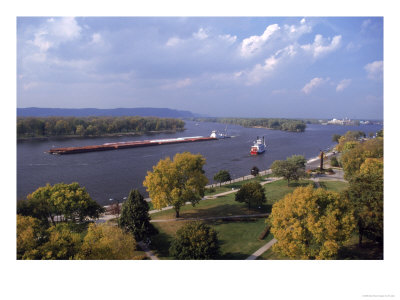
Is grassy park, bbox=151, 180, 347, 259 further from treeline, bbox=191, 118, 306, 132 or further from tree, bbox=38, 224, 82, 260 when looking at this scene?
treeline, bbox=191, 118, 306, 132

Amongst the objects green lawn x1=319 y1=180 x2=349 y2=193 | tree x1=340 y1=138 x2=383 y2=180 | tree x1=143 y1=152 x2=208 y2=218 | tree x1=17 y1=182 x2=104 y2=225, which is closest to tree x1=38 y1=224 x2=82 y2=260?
tree x1=17 y1=182 x2=104 y2=225

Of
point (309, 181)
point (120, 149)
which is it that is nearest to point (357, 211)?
point (309, 181)

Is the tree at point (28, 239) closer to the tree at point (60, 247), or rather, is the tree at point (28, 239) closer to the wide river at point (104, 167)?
the tree at point (60, 247)

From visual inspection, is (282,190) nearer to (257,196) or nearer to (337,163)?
(257,196)

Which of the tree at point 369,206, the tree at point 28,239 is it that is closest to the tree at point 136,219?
the tree at point 28,239

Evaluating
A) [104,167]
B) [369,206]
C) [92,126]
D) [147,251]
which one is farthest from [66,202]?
[92,126]

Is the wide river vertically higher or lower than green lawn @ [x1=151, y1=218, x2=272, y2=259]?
higher
